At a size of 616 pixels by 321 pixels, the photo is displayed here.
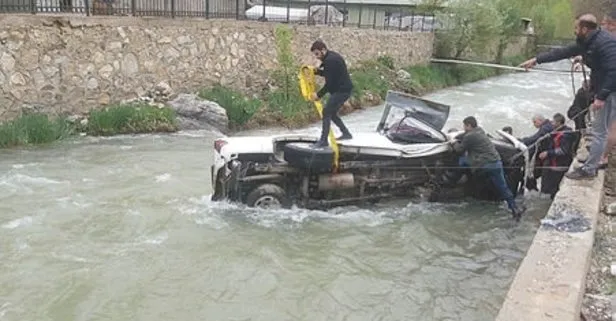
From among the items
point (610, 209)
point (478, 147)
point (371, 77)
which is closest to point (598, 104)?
point (610, 209)

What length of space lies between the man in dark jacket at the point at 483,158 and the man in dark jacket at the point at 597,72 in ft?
4.42

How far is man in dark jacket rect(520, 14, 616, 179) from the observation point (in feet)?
26.6

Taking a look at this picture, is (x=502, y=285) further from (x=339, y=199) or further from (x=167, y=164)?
(x=167, y=164)

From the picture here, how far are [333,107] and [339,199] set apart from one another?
1.34 metres

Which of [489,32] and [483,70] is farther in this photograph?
[483,70]

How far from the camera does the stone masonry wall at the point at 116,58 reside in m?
13.4

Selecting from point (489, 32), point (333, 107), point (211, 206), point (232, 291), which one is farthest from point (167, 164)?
point (489, 32)

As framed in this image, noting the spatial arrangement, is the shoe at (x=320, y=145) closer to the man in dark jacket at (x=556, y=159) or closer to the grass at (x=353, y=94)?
the man in dark jacket at (x=556, y=159)

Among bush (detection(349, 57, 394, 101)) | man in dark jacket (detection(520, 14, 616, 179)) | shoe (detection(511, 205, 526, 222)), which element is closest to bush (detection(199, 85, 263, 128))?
bush (detection(349, 57, 394, 101))

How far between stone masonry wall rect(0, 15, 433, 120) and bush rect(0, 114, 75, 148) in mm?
300

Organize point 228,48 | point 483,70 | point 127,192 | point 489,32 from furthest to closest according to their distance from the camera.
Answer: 1. point 483,70
2. point 489,32
3. point 228,48
4. point 127,192

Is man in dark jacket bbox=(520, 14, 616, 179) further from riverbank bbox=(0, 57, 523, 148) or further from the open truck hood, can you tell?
riverbank bbox=(0, 57, 523, 148)

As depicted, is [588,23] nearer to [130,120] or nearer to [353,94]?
[130,120]

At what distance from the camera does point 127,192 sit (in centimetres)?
1050
